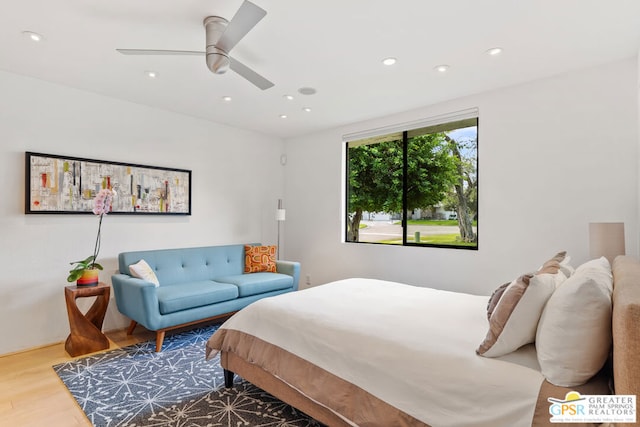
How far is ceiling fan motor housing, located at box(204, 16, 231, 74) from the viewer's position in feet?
7.07

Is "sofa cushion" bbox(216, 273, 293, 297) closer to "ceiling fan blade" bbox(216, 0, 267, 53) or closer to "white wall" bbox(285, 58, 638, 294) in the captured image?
"white wall" bbox(285, 58, 638, 294)

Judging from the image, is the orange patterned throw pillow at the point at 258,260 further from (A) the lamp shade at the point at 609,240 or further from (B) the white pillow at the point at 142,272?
(A) the lamp shade at the point at 609,240

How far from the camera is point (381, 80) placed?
3125mm

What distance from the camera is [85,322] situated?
2.99 metres

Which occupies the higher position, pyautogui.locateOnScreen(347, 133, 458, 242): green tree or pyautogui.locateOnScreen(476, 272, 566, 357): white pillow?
pyautogui.locateOnScreen(347, 133, 458, 242): green tree

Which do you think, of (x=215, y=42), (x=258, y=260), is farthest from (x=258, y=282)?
(x=215, y=42)

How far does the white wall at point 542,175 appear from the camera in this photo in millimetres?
2727

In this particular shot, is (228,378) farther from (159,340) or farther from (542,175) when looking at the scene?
(542,175)

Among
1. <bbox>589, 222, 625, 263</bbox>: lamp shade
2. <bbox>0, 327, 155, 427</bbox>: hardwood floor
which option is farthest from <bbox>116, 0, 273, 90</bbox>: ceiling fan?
<bbox>589, 222, 625, 263</bbox>: lamp shade

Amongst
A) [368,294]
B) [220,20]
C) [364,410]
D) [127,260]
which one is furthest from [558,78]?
[127,260]

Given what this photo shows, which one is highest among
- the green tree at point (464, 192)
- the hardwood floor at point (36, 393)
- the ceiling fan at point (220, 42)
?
the ceiling fan at point (220, 42)

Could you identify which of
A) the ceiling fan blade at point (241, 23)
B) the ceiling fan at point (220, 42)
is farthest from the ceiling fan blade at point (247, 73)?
the ceiling fan blade at point (241, 23)

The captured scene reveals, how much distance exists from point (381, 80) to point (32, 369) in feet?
12.7

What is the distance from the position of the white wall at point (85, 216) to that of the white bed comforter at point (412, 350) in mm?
2120
